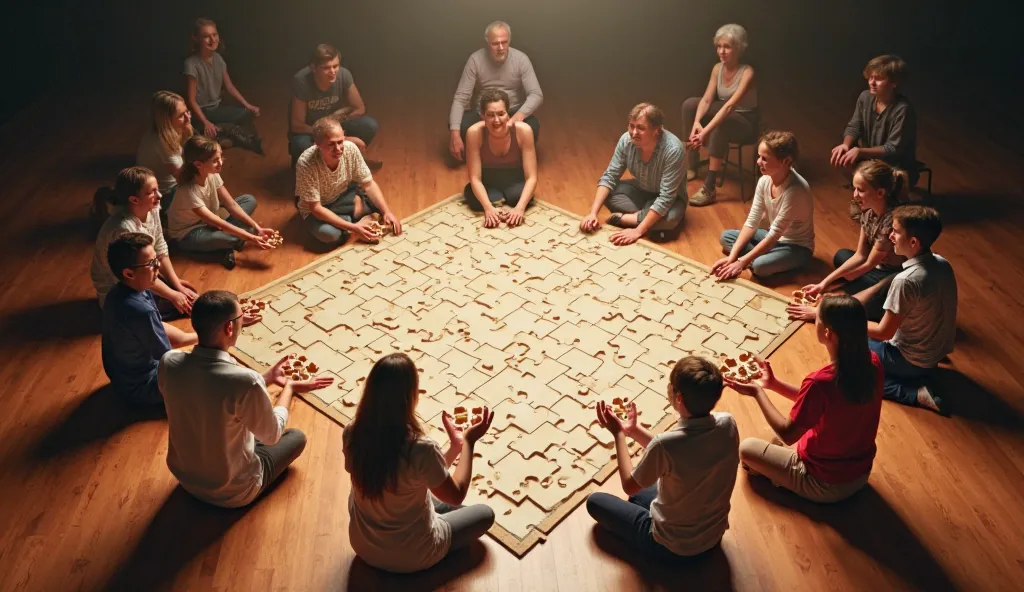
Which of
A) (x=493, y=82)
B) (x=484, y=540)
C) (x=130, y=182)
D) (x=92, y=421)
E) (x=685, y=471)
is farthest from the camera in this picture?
(x=493, y=82)

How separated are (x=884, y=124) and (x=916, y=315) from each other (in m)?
1.94

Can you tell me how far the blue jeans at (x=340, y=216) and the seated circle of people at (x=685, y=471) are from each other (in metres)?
2.56

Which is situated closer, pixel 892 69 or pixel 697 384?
pixel 697 384

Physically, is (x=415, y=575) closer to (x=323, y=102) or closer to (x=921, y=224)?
(x=921, y=224)

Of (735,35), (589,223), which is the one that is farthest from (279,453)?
(735,35)

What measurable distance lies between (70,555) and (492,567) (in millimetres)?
1597

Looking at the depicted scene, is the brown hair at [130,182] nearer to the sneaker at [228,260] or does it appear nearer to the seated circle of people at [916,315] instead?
the sneaker at [228,260]

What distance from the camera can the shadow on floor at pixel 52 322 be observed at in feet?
13.9

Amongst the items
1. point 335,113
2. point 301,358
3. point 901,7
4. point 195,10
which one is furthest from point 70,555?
point 901,7

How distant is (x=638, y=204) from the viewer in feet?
17.1

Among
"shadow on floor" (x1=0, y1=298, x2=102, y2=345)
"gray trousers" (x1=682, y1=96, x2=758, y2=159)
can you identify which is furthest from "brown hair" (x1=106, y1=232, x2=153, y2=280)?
"gray trousers" (x1=682, y1=96, x2=758, y2=159)

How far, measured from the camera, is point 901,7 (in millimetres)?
8281

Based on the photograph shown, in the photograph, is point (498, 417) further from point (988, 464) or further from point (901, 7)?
point (901, 7)

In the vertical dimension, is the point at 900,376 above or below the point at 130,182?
below
